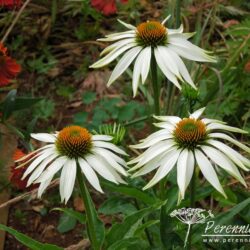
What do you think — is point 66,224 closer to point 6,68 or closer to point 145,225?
point 6,68

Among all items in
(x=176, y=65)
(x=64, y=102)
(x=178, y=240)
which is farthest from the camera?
(x=64, y=102)

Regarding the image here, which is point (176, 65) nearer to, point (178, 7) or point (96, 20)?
point (178, 7)

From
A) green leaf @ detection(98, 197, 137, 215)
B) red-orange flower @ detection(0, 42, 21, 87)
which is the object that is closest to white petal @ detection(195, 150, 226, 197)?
green leaf @ detection(98, 197, 137, 215)

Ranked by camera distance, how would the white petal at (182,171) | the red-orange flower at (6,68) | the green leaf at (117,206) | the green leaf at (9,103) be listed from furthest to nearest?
the red-orange flower at (6,68)
the green leaf at (9,103)
the green leaf at (117,206)
the white petal at (182,171)

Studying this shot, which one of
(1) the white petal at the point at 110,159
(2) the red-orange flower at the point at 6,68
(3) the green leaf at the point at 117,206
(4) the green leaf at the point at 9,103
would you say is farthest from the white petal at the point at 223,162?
(2) the red-orange flower at the point at 6,68

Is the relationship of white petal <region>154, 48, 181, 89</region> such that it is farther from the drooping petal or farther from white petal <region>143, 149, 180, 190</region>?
the drooping petal

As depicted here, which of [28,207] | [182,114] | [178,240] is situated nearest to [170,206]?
[178,240]

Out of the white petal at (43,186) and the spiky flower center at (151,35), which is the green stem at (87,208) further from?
the spiky flower center at (151,35)
